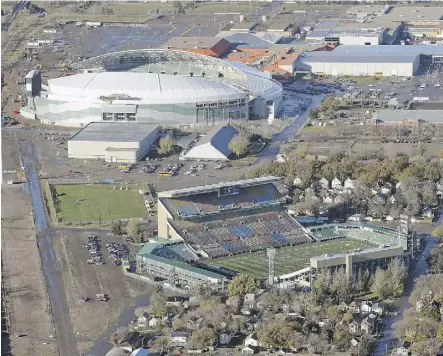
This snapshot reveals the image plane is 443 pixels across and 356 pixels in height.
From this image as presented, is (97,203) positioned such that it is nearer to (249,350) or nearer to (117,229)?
(117,229)

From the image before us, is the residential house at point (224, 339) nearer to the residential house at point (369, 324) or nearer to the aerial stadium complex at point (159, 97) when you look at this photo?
the residential house at point (369, 324)

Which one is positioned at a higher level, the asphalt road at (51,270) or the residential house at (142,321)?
the residential house at (142,321)

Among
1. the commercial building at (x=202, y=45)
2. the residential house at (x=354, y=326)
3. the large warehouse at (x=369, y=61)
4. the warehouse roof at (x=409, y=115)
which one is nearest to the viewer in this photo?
the residential house at (x=354, y=326)

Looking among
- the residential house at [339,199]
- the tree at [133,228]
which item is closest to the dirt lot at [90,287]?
the tree at [133,228]

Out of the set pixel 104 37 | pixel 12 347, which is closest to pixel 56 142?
pixel 12 347

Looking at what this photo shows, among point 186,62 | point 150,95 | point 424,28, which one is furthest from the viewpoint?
point 424,28

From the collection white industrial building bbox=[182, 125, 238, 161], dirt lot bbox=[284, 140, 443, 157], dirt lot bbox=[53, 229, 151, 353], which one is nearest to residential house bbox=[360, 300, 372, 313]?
dirt lot bbox=[53, 229, 151, 353]

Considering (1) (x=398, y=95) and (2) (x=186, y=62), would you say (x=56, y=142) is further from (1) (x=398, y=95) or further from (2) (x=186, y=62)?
(1) (x=398, y=95)
